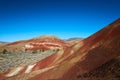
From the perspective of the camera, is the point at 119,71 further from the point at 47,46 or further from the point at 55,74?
the point at 47,46

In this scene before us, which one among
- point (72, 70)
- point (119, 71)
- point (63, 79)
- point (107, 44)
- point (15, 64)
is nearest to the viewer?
point (119, 71)

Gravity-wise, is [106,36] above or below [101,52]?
above

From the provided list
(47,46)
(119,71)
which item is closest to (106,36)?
(119,71)

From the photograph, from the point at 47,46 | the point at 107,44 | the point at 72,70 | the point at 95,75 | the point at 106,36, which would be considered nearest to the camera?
the point at 95,75

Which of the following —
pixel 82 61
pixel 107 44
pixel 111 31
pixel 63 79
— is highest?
pixel 111 31

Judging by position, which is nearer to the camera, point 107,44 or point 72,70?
point 72,70

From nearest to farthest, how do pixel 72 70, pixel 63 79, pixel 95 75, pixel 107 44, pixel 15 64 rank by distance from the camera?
pixel 95 75, pixel 63 79, pixel 72 70, pixel 107 44, pixel 15 64

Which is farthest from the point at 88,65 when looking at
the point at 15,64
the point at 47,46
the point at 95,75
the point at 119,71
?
the point at 47,46

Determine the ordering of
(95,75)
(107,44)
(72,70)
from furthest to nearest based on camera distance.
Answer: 1. (107,44)
2. (72,70)
3. (95,75)

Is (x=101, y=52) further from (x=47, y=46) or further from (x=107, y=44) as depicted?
(x=47, y=46)
